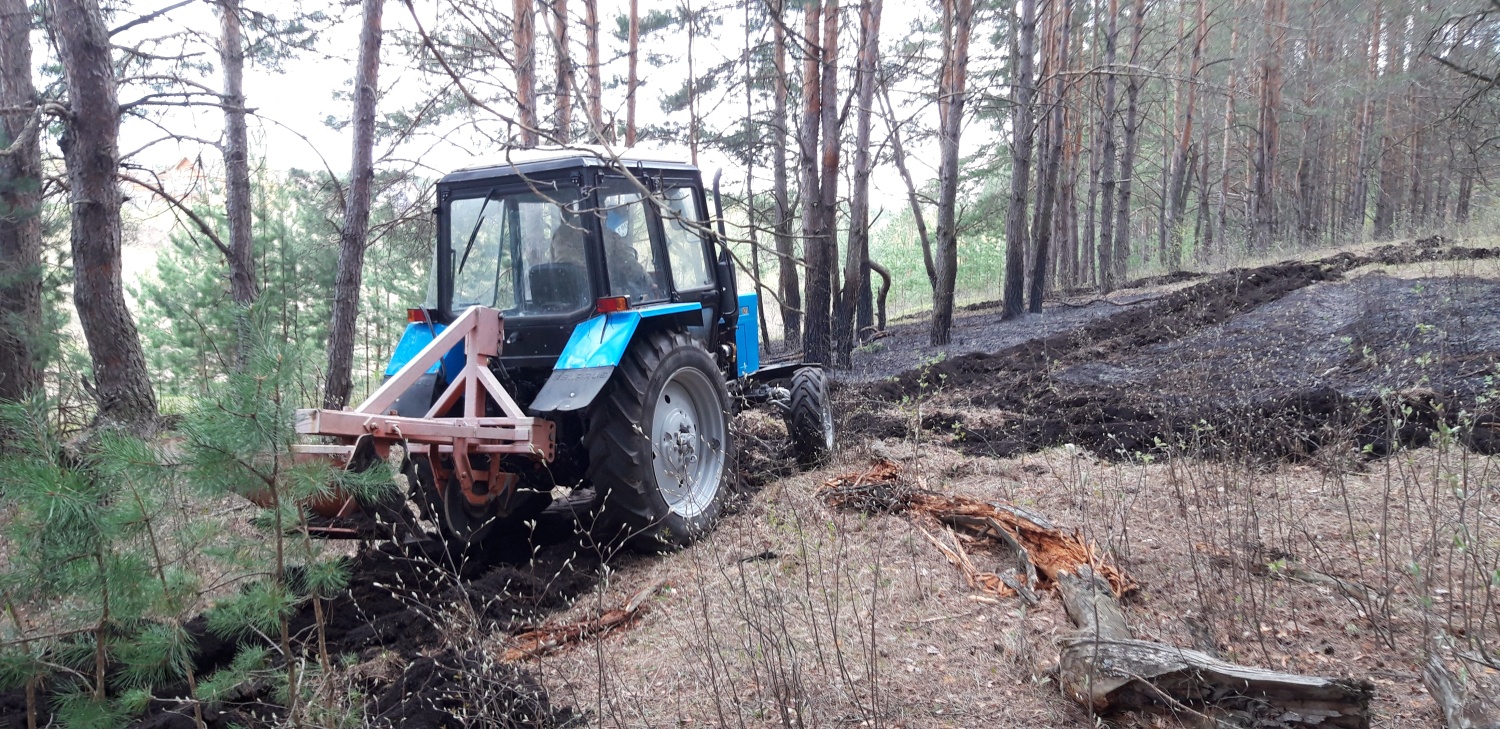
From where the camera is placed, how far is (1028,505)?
492 centimetres

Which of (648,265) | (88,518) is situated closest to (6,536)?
(88,518)

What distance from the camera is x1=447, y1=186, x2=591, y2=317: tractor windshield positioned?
471 centimetres

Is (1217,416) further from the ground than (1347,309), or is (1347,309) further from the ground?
(1347,309)

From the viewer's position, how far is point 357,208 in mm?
8391

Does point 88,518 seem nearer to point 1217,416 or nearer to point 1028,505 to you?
point 1028,505

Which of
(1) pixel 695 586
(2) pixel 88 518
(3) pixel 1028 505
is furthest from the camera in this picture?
(3) pixel 1028 505

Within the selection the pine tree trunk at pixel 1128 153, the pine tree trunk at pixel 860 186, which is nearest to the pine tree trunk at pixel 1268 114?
the pine tree trunk at pixel 1128 153

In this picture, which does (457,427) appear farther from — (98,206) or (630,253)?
(98,206)

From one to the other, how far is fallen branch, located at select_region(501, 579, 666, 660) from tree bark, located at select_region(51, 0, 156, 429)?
3816mm

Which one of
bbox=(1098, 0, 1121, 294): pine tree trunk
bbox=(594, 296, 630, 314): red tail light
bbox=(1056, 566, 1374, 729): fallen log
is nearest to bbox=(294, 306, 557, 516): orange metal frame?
bbox=(594, 296, 630, 314): red tail light

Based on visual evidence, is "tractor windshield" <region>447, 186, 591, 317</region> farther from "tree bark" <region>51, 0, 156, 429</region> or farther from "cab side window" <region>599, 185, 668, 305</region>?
"tree bark" <region>51, 0, 156, 429</region>

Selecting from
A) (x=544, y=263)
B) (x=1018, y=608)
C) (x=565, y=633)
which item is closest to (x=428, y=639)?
(x=565, y=633)

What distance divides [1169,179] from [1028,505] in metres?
28.4

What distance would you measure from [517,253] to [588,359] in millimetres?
956
